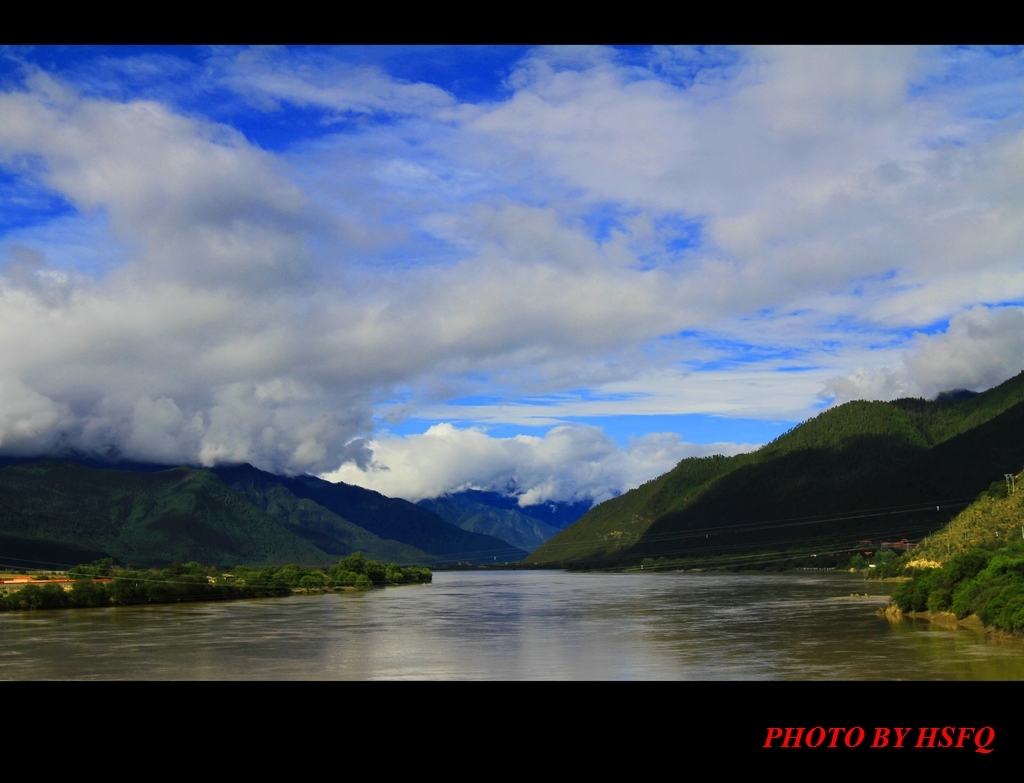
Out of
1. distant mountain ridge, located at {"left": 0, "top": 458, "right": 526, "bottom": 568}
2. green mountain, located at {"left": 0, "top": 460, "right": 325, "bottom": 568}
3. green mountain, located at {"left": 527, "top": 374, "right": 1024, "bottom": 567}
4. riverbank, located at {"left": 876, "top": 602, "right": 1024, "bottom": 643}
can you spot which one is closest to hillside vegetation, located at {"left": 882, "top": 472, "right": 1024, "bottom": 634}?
riverbank, located at {"left": 876, "top": 602, "right": 1024, "bottom": 643}

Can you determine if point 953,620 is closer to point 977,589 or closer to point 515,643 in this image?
point 977,589

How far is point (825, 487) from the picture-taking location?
391 feet

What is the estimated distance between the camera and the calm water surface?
85.3 feet

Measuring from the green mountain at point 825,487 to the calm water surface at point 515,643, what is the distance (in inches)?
1662

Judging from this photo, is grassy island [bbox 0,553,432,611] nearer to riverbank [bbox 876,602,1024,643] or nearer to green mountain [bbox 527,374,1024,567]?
riverbank [bbox 876,602,1024,643]

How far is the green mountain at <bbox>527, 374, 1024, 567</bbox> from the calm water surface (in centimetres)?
4223

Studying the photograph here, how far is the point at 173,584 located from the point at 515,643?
3647cm

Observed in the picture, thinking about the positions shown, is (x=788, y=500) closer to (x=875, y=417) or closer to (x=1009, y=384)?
(x=875, y=417)

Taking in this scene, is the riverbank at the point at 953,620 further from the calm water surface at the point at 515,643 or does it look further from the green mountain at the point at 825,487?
the green mountain at the point at 825,487

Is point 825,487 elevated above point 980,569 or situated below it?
above

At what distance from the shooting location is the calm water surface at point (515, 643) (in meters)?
26.0

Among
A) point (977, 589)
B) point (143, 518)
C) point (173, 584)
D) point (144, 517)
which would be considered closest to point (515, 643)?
point (977, 589)
